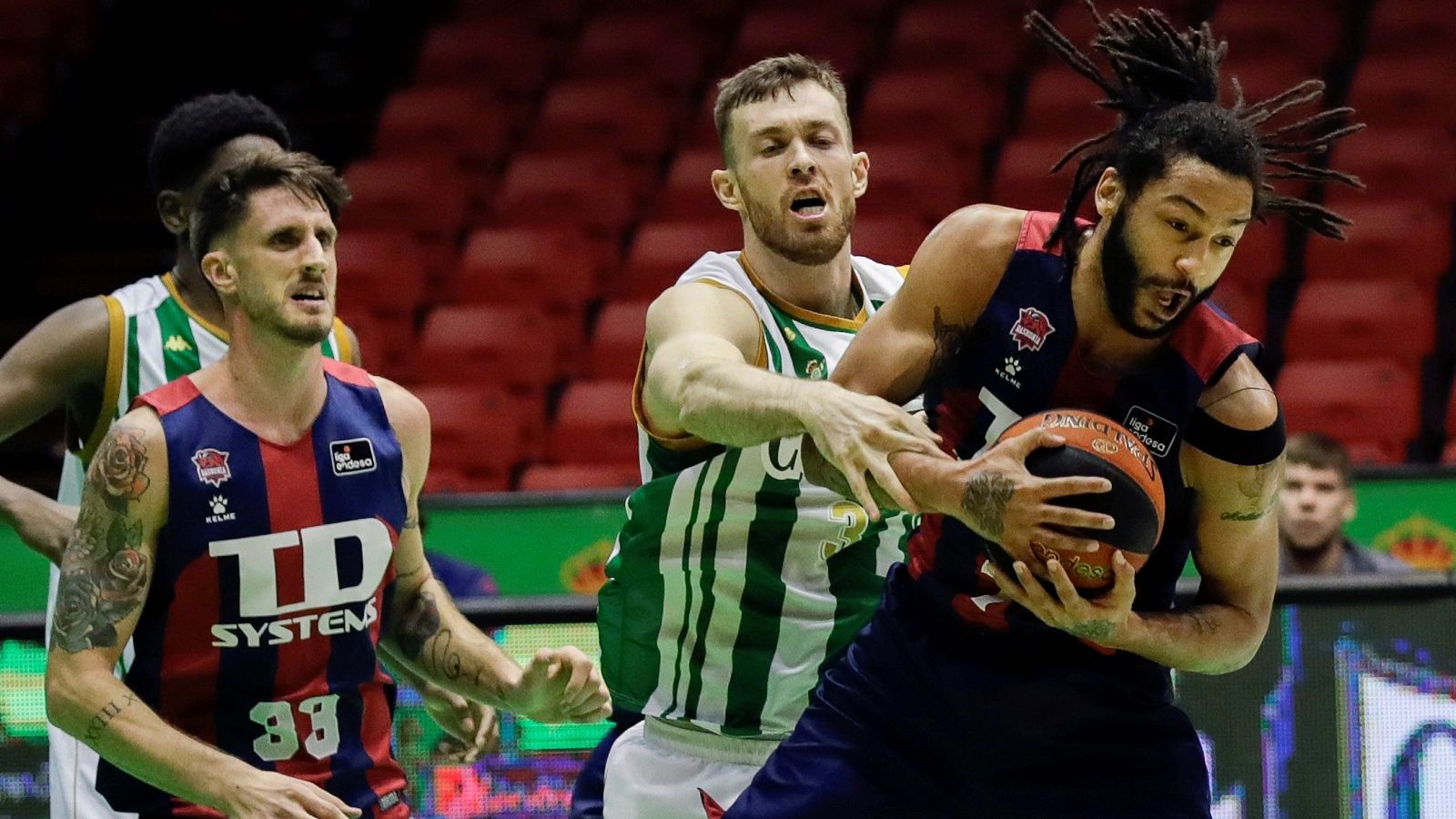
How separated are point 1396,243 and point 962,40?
2.76m

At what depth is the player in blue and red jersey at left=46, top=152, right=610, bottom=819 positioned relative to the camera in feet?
11.0

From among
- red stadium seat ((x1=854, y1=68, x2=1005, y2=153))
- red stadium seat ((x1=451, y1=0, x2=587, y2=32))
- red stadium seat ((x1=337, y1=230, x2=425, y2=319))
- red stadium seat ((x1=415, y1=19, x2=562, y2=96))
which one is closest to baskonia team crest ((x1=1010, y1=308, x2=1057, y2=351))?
red stadium seat ((x1=854, y1=68, x2=1005, y2=153))

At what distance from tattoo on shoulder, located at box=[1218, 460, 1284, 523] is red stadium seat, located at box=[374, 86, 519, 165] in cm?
786

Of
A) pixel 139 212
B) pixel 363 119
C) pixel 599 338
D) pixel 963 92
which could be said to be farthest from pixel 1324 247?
pixel 139 212

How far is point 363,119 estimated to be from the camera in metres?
11.5

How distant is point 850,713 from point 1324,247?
6.37 meters

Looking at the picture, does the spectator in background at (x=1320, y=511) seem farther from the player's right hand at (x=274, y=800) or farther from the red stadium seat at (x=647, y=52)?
the red stadium seat at (x=647, y=52)

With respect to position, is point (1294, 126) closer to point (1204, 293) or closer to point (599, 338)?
point (1204, 293)

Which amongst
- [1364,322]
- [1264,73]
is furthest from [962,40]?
[1364,322]

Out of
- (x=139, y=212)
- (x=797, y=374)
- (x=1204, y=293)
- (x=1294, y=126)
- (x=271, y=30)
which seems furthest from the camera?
(x=271, y=30)

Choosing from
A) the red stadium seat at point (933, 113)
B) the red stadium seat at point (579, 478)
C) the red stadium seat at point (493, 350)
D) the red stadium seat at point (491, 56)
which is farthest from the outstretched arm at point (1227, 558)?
the red stadium seat at point (491, 56)

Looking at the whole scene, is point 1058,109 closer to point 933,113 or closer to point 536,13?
point 933,113

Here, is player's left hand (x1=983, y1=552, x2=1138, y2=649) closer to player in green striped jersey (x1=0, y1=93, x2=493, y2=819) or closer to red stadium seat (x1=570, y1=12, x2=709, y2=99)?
A: player in green striped jersey (x1=0, y1=93, x2=493, y2=819)

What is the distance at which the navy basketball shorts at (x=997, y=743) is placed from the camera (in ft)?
10.4
